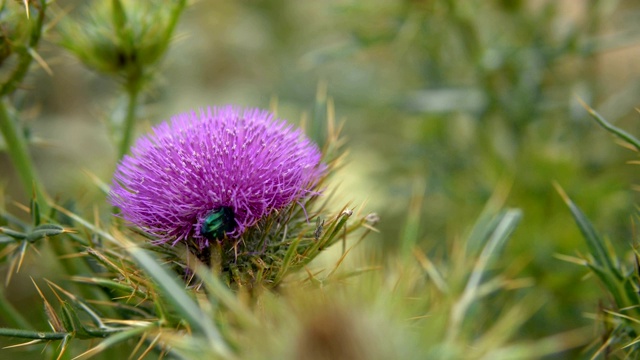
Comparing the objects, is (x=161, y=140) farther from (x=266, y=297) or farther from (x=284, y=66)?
(x=284, y=66)

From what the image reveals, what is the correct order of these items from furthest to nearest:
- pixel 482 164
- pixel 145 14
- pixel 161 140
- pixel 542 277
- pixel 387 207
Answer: pixel 387 207 → pixel 482 164 → pixel 542 277 → pixel 145 14 → pixel 161 140

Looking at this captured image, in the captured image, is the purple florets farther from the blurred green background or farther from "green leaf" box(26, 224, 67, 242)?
the blurred green background

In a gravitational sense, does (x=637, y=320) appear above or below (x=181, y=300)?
below

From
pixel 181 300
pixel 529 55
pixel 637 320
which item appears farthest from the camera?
pixel 529 55

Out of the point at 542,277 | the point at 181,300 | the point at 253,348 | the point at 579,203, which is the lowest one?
the point at 542,277

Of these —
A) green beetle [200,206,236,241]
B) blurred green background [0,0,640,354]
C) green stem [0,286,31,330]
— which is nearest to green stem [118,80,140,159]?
blurred green background [0,0,640,354]

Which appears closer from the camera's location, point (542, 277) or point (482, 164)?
point (542, 277)

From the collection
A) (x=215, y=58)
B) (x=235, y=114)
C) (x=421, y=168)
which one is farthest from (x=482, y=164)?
(x=215, y=58)
